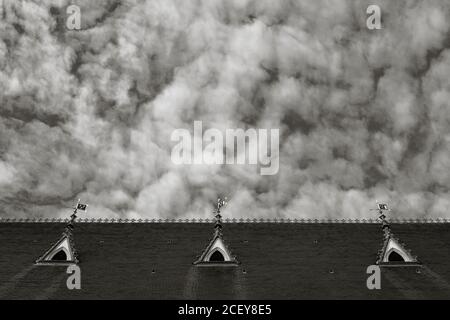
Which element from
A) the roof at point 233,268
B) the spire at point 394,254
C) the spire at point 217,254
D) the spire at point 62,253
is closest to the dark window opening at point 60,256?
the spire at point 62,253

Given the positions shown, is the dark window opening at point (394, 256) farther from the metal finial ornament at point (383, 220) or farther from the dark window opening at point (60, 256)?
the dark window opening at point (60, 256)

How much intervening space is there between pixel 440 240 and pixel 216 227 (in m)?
16.0

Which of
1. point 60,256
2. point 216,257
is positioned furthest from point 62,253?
point 216,257

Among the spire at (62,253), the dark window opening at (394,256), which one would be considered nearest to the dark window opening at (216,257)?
the spire at (62,253)

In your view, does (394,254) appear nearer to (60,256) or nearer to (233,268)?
(233,268)

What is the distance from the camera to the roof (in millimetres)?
31562

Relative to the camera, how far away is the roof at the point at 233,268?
3156 cm

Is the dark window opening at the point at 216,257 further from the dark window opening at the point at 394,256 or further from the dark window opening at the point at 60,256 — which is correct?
the dark window opening at the point at 394,256

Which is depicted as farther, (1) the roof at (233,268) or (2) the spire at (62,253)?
(2) the spire at (62,253)
